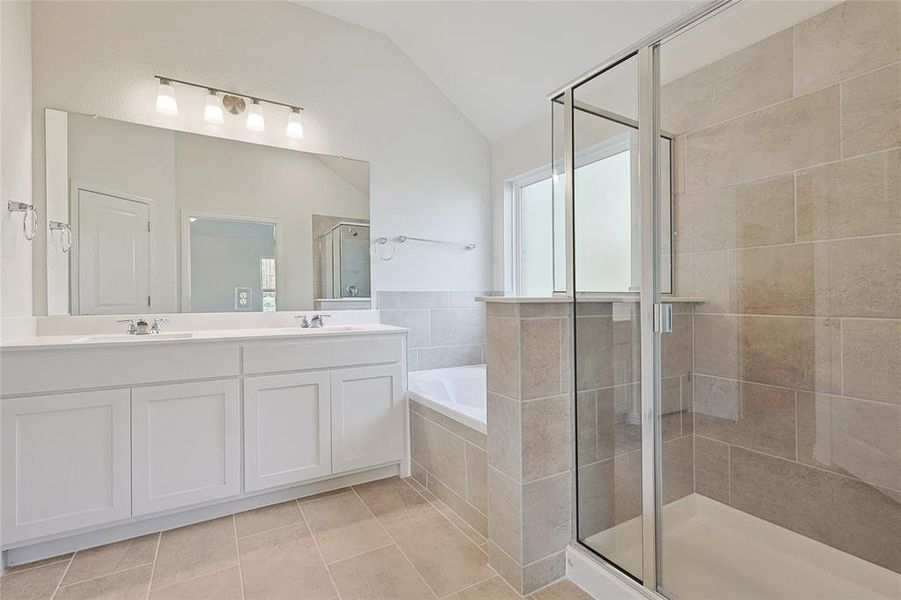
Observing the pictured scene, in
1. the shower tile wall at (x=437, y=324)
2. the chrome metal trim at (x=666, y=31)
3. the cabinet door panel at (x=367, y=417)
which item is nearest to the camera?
the chrome metal trim at (x=666, y=31)

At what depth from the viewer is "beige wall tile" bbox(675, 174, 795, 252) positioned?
167 centimetres

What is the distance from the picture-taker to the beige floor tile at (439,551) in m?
1.54

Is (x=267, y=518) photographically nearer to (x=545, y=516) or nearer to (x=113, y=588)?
(x=113, y=588)

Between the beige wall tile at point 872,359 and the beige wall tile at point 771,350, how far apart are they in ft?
0.11

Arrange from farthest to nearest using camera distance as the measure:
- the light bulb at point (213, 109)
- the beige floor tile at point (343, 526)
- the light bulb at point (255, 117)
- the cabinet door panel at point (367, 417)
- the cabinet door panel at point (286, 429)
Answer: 1. the light bulb at point (255, 117)
2. the light bulb at point (213, 109)
3. the cabinet door panel at point (367, 417)
4. the cabinet door panel at point (286, 429)
5. the beige floor tile at point (343, 526)

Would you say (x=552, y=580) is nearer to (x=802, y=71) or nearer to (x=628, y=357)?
(x=628, y=357)

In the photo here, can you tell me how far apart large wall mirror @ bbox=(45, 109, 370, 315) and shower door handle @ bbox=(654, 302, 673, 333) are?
1.89 m

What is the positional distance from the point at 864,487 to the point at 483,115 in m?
2.93

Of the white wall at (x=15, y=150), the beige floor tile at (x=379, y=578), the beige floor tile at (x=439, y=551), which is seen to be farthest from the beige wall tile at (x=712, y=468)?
the white wall at (x=15, y=150)

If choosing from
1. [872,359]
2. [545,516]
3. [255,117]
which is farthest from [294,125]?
[872,359]

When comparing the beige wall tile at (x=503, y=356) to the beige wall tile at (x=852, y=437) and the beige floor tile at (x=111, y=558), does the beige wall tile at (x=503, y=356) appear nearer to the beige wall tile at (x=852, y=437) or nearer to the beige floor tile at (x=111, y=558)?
the beige wall tile at (x=852, y=437)

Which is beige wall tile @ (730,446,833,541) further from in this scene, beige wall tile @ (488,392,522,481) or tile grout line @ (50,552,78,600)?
tile grout line @ (50,552,78,600)

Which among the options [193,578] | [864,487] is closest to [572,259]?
[864,487]

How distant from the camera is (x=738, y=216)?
1787mm
